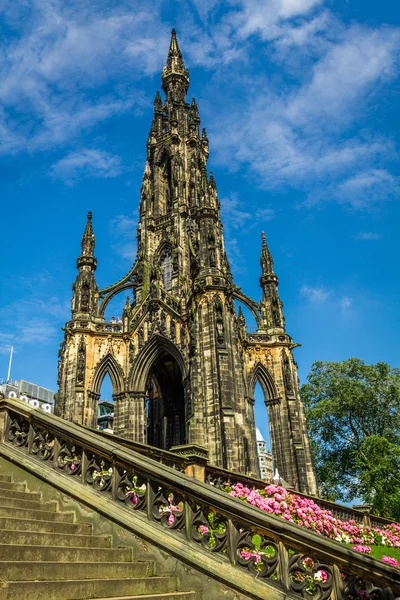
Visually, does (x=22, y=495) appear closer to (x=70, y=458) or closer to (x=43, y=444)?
(x=70, y=458)

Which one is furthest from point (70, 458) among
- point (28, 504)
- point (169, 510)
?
point (169, 510)

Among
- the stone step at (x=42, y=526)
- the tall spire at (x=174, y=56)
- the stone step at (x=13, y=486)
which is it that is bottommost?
the stone step at (x=42, y=526)

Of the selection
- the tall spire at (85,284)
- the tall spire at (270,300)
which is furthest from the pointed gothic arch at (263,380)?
the tall spire at (85,284)

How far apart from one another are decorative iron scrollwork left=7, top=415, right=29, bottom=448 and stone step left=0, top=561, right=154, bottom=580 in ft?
10.7

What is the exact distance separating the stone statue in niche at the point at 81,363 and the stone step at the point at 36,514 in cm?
2057

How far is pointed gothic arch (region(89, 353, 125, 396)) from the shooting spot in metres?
27.2

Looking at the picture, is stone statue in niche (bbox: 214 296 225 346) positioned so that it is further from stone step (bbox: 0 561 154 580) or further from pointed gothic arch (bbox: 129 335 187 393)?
stone step (bbox: 0 561 154 580)

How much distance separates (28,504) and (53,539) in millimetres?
1034

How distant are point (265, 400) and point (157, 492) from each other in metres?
23.1

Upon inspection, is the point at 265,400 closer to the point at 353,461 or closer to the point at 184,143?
the point at 353,461

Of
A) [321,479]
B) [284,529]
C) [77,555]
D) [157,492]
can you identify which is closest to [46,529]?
[77,555]

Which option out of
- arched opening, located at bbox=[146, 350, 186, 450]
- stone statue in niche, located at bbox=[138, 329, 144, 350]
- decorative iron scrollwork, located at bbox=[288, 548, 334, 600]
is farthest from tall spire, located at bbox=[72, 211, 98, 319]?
decorative iron scrollwork, located at bbox=[288, 548, 334, 600]

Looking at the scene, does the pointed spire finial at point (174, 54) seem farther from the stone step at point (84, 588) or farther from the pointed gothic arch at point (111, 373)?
the stone step at point (84, 588)

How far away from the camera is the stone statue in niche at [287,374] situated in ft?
91.0
